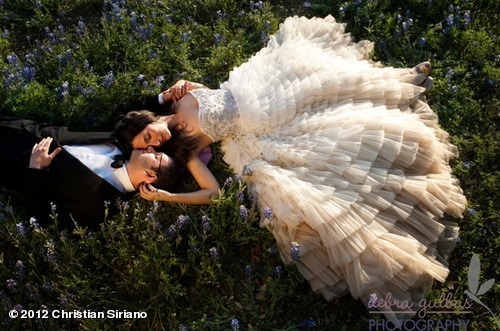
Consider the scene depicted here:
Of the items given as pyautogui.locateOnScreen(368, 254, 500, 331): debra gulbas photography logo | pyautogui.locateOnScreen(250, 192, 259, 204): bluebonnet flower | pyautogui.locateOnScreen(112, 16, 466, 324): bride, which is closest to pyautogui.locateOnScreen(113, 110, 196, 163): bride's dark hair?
pyautogui.locateOnScreen(112, 16, 466, 324): bride

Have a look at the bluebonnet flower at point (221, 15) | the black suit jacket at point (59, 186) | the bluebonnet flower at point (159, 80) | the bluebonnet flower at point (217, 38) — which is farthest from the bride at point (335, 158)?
the bluebonnet flower at point (221, 15)

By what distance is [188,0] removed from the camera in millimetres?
5383

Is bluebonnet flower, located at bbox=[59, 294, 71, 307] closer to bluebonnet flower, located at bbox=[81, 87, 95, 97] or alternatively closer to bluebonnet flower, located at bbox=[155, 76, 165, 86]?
bluebonnet flower, located at bbox=[81, 87, 95, 97]

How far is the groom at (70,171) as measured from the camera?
12.6 feet

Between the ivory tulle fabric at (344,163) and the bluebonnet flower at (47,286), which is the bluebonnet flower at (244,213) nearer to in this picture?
the ivory tulle fabric at (344,163)

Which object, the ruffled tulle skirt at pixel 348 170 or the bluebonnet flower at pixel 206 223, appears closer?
the ruffled tulle skirt at pixel 348 170

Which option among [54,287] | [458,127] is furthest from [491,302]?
[54,287]

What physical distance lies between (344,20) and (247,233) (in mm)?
2516

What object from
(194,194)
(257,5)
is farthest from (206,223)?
(257,5)

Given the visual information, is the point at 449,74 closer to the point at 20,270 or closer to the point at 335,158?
the point at 335,158

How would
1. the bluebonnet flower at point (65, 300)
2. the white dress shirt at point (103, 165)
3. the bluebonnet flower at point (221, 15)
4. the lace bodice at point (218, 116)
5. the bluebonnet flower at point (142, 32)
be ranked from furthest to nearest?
the bluebonnet flower at point (221, 15), the bluebonnet flower at point (142, 32), the lace bodice at point (218, 116), the white dress shirt at point (103, 165), the bluebonnet flower at point (65, 300)

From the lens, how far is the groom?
386cm

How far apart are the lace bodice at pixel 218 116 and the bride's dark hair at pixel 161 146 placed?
0.56 feet

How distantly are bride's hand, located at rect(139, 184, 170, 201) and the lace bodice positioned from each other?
23.9 inches
